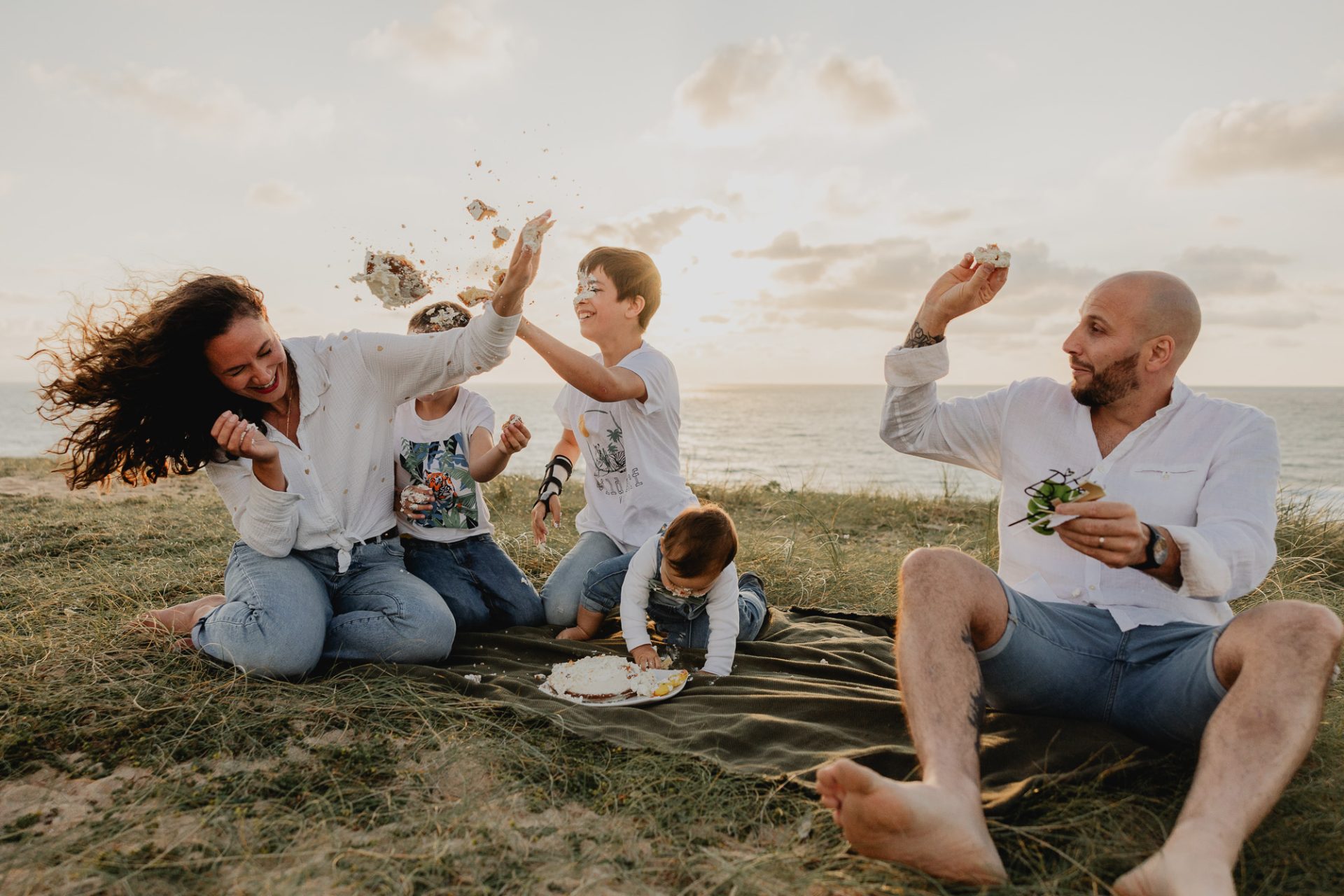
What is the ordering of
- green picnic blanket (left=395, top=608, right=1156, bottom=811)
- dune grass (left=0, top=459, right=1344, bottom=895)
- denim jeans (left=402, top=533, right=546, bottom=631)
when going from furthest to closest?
1. denim jeans (left=402, top=533, right=546, bottom=631)
2. green picnic blanket (left=395, top=608, right=1156, bottom=811)
3. dune grass (left=0, top=459, right=1344, bottom=895)

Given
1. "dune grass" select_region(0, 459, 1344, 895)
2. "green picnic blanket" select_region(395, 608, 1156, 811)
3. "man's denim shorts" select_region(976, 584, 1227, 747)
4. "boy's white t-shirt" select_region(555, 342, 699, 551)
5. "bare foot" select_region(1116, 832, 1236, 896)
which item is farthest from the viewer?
"boy's white t-shirt" select_region(555, 342, 699, 551)

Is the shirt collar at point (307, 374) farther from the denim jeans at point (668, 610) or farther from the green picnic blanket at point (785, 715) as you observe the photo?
the denim jeans at point (668, 610)

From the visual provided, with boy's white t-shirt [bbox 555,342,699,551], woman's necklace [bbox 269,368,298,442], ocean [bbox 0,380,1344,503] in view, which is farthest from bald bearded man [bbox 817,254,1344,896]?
ocean [bbox 0,380,1344,503]

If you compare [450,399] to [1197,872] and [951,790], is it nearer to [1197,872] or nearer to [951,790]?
[951,790]

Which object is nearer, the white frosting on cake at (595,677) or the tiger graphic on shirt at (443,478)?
the white frosting on cake at (595,677)

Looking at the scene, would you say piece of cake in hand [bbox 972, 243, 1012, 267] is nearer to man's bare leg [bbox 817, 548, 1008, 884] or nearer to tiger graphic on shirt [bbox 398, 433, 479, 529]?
man's bare leg [bbox 817, 548, 1008, 884]

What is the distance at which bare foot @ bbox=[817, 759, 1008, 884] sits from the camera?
1.74m

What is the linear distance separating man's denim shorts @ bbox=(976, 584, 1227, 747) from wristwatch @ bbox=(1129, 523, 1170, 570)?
0.28 meters

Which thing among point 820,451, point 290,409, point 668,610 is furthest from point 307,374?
point 820,451

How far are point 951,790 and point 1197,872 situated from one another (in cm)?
50

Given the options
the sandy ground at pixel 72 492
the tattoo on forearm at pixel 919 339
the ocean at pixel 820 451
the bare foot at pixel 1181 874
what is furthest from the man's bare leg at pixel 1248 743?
the sandy ground at pixel 72 492

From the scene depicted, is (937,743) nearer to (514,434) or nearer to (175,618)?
(514,434)

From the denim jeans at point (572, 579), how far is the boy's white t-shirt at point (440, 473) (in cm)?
46

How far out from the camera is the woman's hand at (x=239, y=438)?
2.75m
